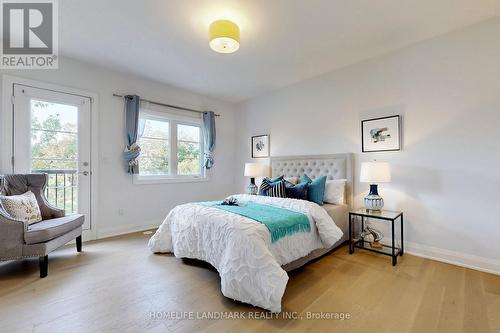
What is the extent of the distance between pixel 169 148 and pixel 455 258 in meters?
4.47

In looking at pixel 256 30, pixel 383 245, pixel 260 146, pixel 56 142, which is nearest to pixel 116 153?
pixel 56 142

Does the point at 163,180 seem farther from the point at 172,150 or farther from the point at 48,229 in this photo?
the point at 48,229

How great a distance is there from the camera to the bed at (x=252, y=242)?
175 cm

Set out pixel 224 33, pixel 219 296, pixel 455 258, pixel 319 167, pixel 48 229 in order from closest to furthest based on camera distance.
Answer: pixel 219 296, pixel 224 33, pixel 48 229, pixel 455 258, pixel 319 167

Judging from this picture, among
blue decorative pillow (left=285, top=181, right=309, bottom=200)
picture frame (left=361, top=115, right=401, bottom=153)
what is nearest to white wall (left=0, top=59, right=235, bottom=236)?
blue decorative pillow (left=285, top=181, right=309, bottom=200)

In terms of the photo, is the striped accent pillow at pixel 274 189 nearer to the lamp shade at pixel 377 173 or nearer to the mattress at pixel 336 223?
the mattress at pixel 336 223

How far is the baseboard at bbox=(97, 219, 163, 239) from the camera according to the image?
355 cm

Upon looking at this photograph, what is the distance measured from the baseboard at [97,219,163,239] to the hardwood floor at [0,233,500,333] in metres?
0.80

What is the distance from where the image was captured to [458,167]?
8.39 ft

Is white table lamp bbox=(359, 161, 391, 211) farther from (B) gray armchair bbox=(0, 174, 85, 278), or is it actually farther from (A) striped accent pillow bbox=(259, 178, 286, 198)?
(B) gray armchair bbox=(0, 174, 85, 278)

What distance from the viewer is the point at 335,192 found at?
328 centimetres

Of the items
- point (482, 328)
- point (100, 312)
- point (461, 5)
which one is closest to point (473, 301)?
point (482, 328)

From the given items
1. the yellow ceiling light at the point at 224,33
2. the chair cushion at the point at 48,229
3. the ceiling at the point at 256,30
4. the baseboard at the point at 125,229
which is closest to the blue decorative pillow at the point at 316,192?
the ceiling at the point at 256,30

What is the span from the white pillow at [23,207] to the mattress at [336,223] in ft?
9.16
